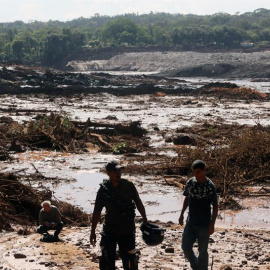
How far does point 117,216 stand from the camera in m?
6.39

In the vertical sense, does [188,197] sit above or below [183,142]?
above

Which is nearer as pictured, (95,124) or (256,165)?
(256,165)

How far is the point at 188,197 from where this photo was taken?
22.5 ft

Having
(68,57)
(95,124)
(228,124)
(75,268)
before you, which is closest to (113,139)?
(95,124)

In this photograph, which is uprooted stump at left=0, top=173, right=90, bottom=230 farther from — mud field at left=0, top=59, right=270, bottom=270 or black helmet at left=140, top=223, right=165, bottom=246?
black helmet at left=140, top=223, right=165, bottom=246

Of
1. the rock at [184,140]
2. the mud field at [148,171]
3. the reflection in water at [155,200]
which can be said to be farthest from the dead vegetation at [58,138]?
the reflection in water at [155,200]

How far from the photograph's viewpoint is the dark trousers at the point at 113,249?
6.43m

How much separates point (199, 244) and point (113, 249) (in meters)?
0.91

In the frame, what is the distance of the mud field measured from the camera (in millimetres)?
8203

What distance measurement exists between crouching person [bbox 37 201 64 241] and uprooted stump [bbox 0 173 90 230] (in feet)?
4.28

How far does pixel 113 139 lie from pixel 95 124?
63.7 inches

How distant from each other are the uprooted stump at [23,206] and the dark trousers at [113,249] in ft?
13.2

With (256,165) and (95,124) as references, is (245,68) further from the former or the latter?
(256,165)

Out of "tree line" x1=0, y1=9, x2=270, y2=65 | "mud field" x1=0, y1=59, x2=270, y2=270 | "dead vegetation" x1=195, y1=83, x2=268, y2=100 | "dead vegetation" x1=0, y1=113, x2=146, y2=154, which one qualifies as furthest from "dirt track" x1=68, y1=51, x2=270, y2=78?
"dead vegetation" x1=0, y1=113, x2=146, y2=154
